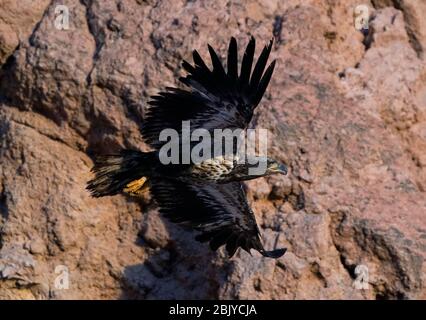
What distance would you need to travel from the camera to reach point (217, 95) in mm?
7867

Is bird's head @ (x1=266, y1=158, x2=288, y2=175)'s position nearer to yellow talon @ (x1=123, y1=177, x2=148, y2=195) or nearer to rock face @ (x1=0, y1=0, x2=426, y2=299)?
rock face @ (x1=0, y1=0, x2=426, y2=299)

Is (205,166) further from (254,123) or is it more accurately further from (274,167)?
(254,123)

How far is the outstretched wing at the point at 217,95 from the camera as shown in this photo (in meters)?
7.73

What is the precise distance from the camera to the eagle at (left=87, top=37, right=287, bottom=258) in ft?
25.6

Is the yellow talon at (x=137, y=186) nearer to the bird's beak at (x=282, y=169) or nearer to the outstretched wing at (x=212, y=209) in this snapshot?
the outstretched wing at (x=212, y=209)

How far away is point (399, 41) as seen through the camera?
9.74 m

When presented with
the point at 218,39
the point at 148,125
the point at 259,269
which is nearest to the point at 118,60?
the point at 218,39

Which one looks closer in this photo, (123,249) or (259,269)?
(259,269)

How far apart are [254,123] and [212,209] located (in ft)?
2.64

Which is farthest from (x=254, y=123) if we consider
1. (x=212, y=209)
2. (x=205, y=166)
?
(x=205, y=166)

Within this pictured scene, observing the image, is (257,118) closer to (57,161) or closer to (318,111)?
(318,111)

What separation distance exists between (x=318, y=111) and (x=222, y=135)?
1325mm

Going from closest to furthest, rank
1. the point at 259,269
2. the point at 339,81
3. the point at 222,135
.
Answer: the point at 222,135 → the point at 259,269 → the point at 339,81

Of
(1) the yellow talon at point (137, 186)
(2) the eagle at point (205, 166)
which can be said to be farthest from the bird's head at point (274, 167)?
(1) the yellow talon at point (137, 186)
